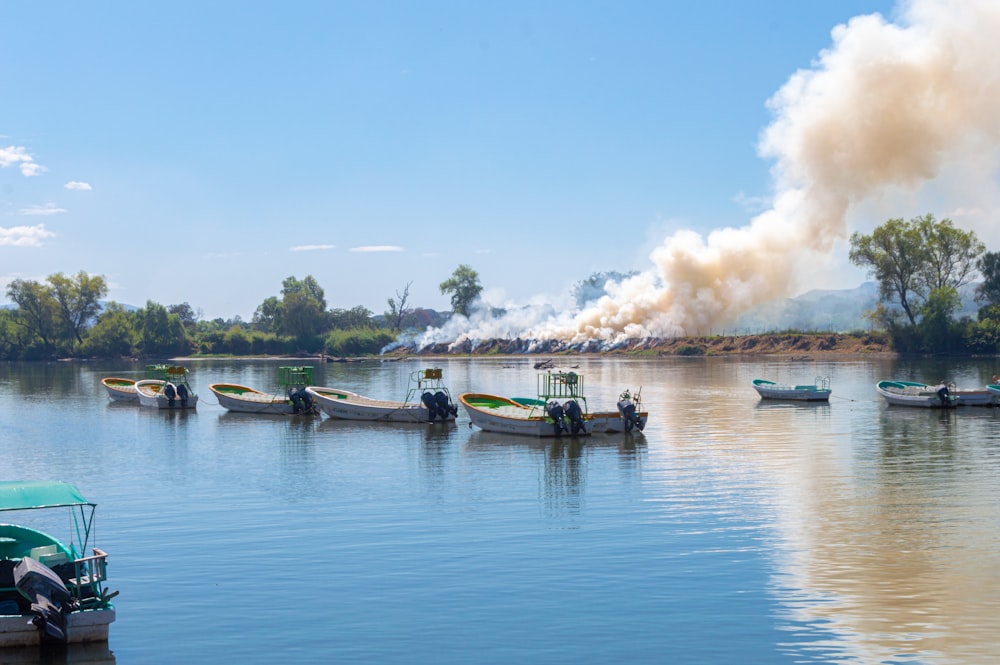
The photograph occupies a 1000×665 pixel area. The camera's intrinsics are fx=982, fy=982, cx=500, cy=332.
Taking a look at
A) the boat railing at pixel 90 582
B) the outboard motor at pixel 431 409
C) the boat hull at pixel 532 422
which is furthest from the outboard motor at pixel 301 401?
the boat railing at pixel 90 582

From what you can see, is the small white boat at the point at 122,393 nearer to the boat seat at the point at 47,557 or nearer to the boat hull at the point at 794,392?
the boat hull at the point at 794,392

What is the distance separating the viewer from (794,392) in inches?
2926

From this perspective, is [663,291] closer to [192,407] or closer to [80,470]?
[192,407]

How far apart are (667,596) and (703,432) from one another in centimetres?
3300

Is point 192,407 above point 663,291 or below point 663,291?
below

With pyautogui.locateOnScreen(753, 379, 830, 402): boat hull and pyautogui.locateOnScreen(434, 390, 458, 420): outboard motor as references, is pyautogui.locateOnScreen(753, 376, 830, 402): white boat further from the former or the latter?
pyautogui.locateOnScreen(434, 390, 458, 420): outboard motor

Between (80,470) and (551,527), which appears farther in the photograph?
(80,470)

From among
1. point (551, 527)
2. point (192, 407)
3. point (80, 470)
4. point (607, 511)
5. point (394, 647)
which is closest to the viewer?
point (394, 647)

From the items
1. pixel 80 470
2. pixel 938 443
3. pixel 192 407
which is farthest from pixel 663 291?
pixel 80 470

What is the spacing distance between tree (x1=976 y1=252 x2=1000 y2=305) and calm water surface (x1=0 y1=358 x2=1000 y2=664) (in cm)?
10315

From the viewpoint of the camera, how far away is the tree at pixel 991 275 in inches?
5807

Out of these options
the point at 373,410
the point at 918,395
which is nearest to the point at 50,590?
the point at 373,410

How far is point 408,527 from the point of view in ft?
97.5

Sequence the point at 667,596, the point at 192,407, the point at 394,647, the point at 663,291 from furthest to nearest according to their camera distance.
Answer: the point at 663,291, the point at 192,407, the point at 667,596, the point at 394,647
